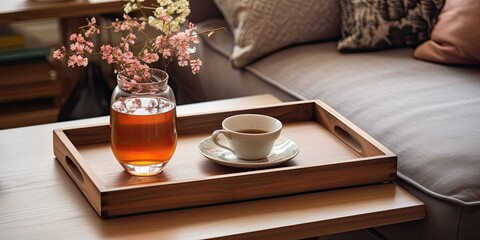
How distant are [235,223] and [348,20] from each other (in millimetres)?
982

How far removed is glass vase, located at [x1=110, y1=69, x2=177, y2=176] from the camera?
1379 mm

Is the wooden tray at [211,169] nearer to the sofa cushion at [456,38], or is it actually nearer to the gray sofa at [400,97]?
the gray sofa at [400,97]

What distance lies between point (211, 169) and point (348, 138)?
32 centimetres

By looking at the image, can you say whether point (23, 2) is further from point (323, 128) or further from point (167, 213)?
point (167, 213)

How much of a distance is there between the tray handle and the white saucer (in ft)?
0.42

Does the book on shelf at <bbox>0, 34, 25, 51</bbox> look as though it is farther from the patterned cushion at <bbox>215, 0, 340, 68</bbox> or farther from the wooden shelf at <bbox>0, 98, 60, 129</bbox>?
the patterned cushion at <bbox>215, 0, 340, 68</bbox>

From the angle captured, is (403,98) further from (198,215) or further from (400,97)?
(198,215)

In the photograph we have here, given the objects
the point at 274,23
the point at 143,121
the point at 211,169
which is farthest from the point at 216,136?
the point at 274,23

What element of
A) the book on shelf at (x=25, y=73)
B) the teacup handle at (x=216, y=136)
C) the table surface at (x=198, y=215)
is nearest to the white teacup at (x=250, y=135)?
the teacup handle at (x=216, y=136)

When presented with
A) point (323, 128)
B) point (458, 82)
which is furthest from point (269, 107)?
point (458, 82)

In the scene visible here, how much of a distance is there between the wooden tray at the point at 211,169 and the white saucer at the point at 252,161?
17 millimetres

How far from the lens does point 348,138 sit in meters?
1.66

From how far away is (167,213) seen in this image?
1.35m

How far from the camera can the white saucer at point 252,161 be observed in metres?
1.46
